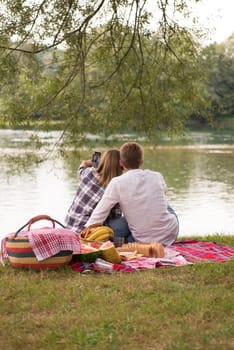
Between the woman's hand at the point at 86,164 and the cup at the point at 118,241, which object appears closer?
the cup at the point at 118,241

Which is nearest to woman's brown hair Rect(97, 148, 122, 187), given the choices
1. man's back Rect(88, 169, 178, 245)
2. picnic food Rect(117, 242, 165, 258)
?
man's back Rect(88, 169, 178, 245)

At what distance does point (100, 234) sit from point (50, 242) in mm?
774

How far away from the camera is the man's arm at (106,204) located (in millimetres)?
5914

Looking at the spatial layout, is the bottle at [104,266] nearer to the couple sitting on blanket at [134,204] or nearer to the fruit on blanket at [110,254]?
the fruit on blanket at [110,254]

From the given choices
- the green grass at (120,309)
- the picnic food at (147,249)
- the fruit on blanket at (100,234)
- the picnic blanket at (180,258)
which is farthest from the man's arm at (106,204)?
the green grass at (120,309)

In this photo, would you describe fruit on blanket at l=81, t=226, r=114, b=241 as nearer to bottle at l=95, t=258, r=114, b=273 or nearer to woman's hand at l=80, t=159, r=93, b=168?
bottle at l=95, t=258, r=114, b=273

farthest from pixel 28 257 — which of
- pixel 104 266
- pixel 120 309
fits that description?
pixel 120 309

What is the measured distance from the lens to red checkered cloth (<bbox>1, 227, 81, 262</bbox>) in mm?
5055

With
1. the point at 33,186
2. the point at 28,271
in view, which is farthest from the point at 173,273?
the point at 33,186

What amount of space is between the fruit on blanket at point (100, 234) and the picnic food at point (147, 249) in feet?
0.50

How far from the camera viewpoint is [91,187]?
6426 millimetres

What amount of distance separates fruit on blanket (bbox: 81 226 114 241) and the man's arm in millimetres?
135

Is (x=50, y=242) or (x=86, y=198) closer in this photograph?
(x=50, y=242)

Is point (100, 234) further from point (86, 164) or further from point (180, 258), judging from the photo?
point (86, 164)
